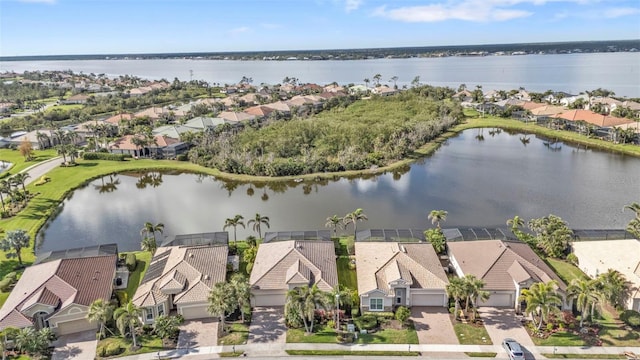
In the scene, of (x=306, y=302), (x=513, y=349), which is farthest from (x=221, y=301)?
(x=513, y=349)

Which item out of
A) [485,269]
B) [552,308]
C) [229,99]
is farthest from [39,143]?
[552,308]

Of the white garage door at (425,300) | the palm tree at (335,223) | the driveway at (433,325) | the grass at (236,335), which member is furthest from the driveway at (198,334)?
the palm tree at (335,223)

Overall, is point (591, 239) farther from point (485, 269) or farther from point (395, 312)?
point (395, 312)

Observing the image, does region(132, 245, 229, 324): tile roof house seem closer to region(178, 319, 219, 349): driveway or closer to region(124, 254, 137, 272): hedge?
region(178, 319, 219, 349): driveway

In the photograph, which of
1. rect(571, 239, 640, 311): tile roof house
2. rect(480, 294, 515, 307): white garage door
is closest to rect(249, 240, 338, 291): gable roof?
rect(480, 294, 515, 307): white garage door

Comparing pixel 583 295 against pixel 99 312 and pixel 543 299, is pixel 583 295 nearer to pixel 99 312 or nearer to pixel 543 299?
pixel 543 299

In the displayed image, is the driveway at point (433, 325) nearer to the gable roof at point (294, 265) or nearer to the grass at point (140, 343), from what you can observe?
the gable roof at point (294, 265)
